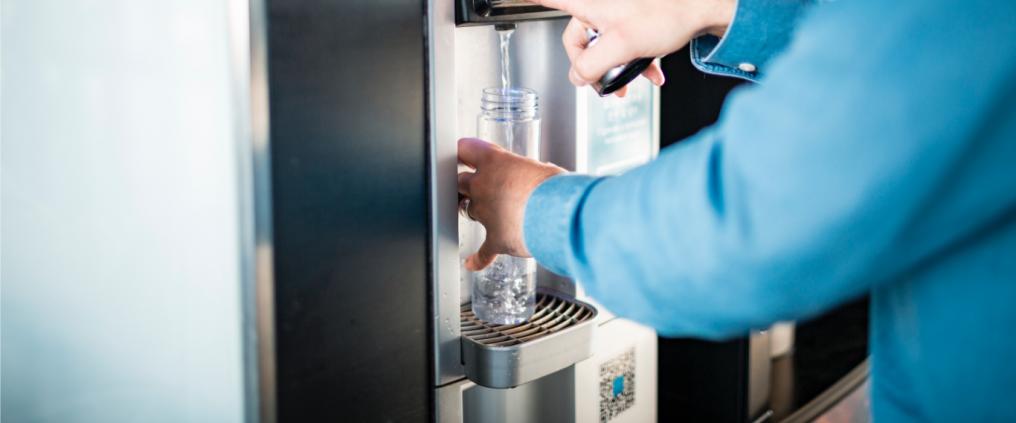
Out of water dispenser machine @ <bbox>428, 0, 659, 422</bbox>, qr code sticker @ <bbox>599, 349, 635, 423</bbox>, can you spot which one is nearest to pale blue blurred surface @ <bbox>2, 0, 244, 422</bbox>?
water dispenser machine @ <bbox>428, 0, 659, 422</bbox>

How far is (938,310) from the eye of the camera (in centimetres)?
77

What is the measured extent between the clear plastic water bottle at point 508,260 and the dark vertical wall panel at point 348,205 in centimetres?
15

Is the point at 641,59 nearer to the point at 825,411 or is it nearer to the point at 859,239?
the point at 859,239

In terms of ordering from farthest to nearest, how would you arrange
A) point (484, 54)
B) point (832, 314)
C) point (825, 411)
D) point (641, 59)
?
point (832, 314), point (825, 411), point (484, 54), point (641, 59)

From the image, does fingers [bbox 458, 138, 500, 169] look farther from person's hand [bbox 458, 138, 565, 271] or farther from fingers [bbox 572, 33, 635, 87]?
fingers [bbox 572, 33, 635, 87]

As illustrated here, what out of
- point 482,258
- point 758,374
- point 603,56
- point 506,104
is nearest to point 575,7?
point 603,56

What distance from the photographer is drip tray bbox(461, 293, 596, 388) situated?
3.45 feet

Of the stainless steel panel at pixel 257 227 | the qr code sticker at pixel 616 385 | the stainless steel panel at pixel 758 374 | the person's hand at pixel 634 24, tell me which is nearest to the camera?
Result: the stainless steel panel at pixel 257 227

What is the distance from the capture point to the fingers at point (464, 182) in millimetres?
1042

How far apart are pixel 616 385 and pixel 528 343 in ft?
0.88

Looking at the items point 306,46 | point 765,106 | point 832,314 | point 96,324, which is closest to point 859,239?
point 765,106

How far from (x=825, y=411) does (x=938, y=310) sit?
1.67m

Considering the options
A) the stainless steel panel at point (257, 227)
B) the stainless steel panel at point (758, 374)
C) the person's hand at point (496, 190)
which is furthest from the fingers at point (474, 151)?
the stainless steel panel at point (758, 374)

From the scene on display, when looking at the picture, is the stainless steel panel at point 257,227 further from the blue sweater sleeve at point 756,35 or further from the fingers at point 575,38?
the blue sweater sleeve at point 756,35
